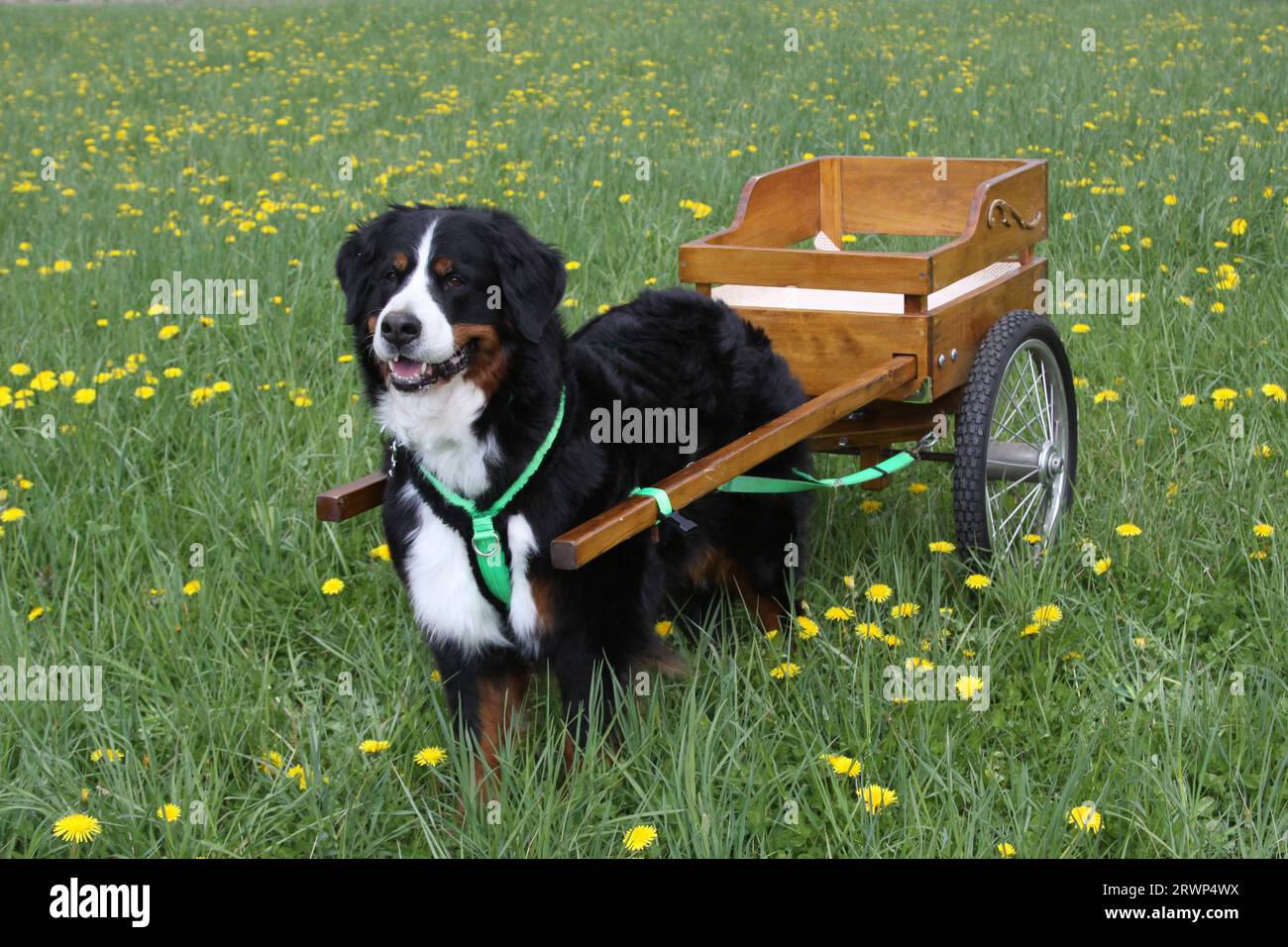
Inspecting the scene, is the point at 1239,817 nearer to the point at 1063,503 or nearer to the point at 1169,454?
the point at 1063,503

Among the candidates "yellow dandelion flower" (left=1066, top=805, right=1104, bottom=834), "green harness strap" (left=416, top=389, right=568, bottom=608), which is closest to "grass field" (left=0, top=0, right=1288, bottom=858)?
"yellow dandelion flower" (left=1066, top=805, right=1104, bottom=834)

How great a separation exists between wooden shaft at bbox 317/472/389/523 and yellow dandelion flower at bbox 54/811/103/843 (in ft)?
2.35

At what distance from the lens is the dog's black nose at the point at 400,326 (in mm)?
2314

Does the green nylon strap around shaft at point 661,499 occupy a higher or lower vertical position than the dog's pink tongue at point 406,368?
lower

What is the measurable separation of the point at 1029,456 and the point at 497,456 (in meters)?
1.64

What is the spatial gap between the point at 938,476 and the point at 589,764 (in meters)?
2.06

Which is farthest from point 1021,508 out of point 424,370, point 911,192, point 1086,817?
point 424,370

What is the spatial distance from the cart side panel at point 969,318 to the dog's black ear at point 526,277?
1131 mm

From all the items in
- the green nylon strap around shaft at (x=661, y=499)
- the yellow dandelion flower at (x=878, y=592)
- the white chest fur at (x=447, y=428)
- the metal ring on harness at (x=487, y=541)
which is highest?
the white chest fur at (x=447, y=428)

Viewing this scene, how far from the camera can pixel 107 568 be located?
327 centimetres

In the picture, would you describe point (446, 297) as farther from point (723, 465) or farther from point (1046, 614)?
point (1046, 614)

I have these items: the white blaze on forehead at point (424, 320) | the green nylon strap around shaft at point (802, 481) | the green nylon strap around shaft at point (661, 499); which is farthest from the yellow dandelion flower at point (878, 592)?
the white blaze on forehead at point (424, 320)

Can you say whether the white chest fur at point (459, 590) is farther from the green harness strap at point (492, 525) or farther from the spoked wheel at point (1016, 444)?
the spoked wheel at point (1016, 444)

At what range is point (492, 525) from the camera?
254 cm
